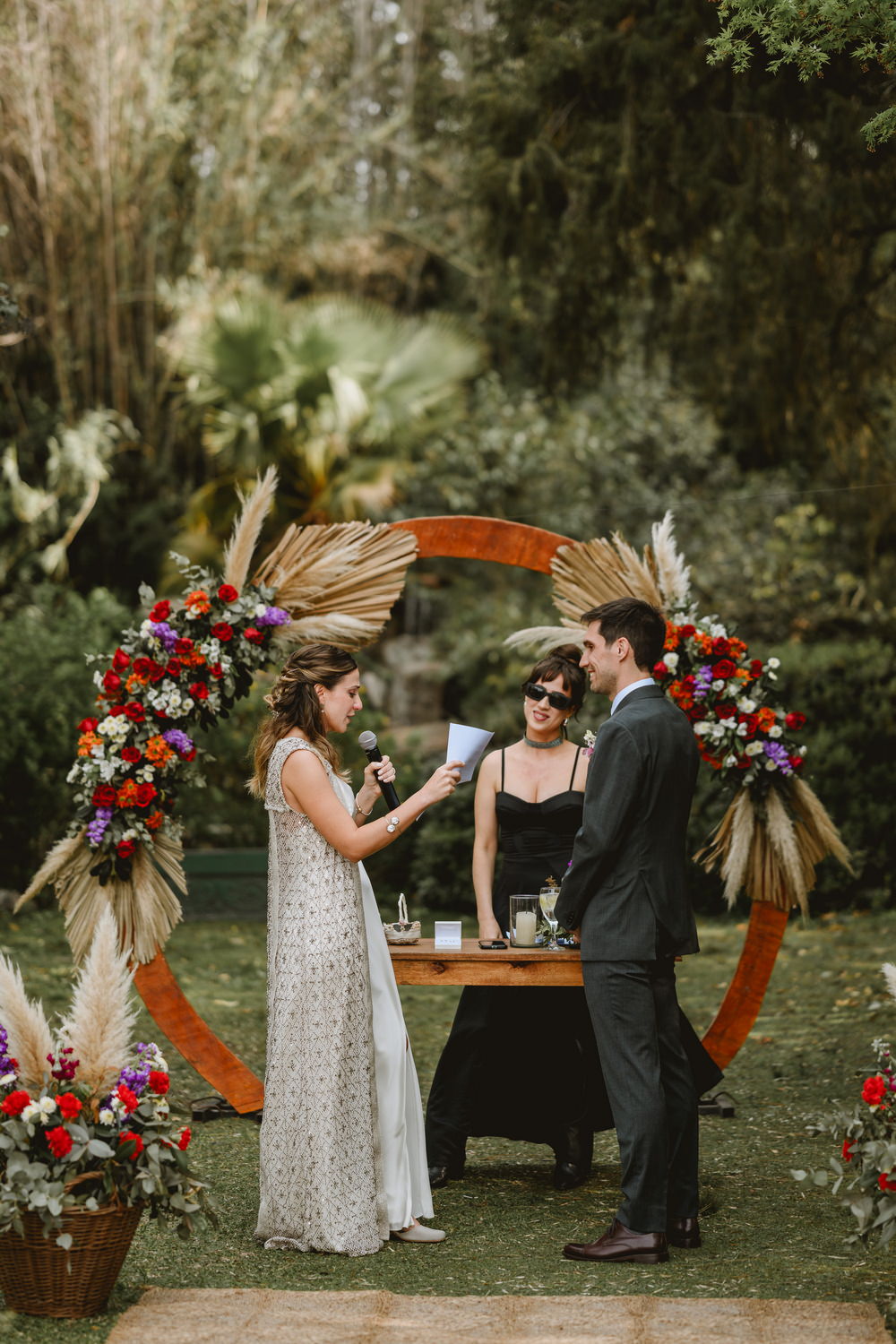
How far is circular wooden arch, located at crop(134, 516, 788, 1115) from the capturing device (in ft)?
18.6

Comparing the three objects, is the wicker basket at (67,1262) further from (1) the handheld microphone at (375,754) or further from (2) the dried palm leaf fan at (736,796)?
(2) the dried palm leaf fan at (736,796)

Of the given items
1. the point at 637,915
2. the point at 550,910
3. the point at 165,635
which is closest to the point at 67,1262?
the point at 637,915

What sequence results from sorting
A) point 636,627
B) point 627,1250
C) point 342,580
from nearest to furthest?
point 627,1250, point 636,627, point 342,580

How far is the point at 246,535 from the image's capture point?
5.75 metres

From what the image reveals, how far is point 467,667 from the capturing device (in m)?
13.5

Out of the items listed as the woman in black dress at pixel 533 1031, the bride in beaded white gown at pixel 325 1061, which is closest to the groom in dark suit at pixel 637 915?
the bride in beaded white gown at pixel 325 1061

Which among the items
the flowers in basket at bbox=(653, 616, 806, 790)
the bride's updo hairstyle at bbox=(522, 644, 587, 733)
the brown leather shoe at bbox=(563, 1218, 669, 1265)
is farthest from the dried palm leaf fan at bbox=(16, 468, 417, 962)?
the brown leather shoe at bbox=(563, 1218, 669, 1265)

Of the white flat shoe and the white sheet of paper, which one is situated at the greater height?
the white sheet of paper

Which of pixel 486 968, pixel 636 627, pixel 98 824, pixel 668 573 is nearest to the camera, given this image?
pixel 636 627

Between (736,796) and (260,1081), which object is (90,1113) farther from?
(736,796)

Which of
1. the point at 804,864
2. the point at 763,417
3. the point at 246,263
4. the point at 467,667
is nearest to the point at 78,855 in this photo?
the point at 804,864

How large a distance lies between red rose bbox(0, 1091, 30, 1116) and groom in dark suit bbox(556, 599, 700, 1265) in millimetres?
1604

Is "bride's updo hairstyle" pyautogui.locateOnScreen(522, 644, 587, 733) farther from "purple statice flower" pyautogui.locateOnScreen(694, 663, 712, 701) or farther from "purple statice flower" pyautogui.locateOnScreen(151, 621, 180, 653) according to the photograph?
"purple statice flower" pyautogui.locateOnScreen(151, 621, 180, 653)

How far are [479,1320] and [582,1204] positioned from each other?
140 cm
